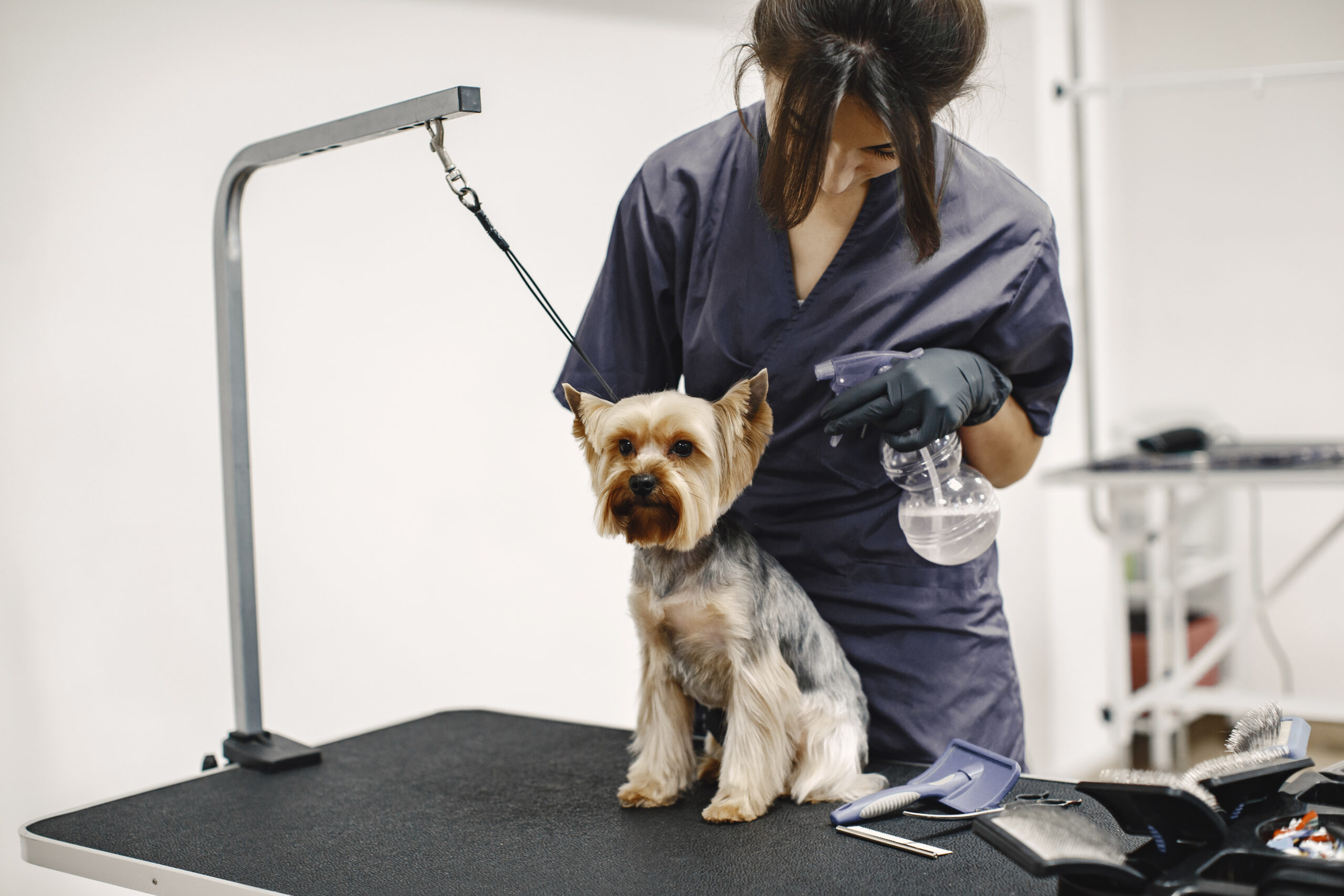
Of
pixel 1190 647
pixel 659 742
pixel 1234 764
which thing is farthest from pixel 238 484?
pixel 1190 647

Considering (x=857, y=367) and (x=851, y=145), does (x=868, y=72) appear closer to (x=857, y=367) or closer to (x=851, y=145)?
(x=851, y=145)

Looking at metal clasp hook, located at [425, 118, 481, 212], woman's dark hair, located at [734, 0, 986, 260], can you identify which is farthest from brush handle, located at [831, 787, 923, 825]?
metal clasp hook, located at [425, 118, 481, 212]

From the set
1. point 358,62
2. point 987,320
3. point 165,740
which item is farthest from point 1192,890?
point 358,62

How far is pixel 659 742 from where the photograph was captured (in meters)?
1.18

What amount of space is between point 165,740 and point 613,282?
1152 mm

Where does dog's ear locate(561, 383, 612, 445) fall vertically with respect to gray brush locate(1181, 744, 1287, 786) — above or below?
above

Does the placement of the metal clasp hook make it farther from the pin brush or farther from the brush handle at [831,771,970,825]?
the pin brush

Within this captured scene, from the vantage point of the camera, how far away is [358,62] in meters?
2.06

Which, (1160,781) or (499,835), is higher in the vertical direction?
(1160,781)

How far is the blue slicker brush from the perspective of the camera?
3.51 ft

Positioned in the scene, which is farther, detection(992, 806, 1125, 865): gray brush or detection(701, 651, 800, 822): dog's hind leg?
detection(701, 651, 800, 822): dog's hind leg

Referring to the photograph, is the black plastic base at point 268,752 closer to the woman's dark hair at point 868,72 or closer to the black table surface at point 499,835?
the black table surface at point 499,835

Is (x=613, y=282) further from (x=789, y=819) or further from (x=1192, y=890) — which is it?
(x=1192, y=890)

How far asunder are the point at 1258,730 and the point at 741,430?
1.84 ft
